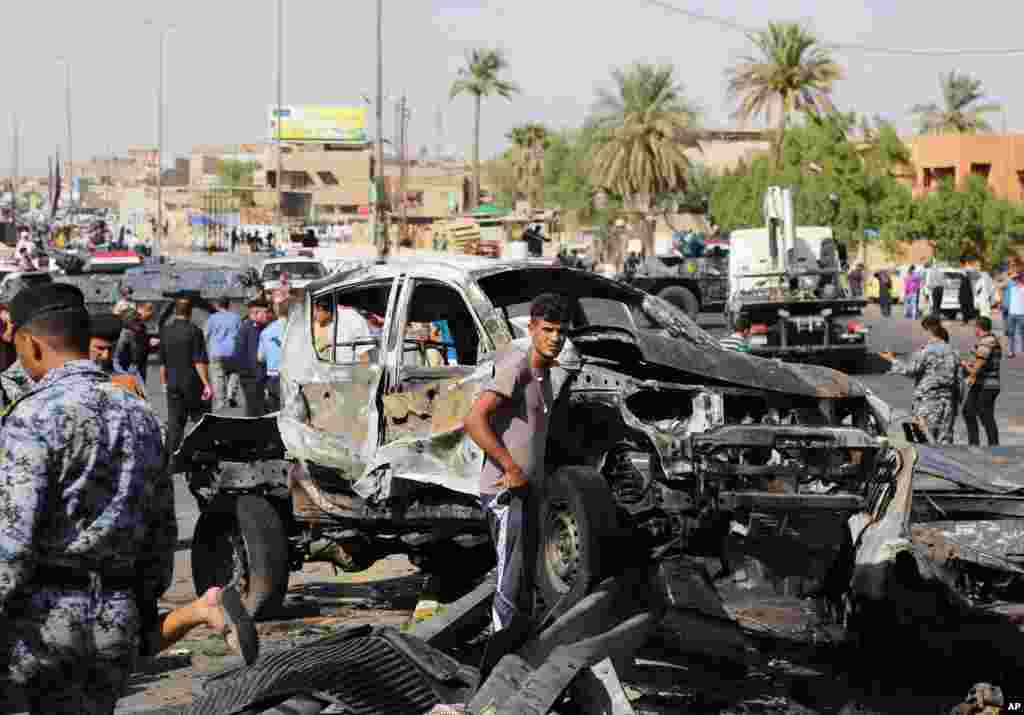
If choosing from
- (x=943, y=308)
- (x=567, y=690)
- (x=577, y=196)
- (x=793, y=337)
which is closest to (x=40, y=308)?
(x=567, y=690)

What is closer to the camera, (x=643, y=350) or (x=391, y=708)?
(x=391, y=708)


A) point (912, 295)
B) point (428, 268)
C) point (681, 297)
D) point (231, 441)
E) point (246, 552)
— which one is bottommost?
point (912, 295)

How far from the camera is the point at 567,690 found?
18.8ft

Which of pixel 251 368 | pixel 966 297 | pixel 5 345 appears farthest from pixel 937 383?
pixel 966 297

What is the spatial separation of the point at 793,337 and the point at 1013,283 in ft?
16.8

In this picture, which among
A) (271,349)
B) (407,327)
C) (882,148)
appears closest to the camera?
(407,327)

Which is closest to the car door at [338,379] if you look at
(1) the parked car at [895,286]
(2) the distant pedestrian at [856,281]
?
(2) the distant pedestrian at [856,281]

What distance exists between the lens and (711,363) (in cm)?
920

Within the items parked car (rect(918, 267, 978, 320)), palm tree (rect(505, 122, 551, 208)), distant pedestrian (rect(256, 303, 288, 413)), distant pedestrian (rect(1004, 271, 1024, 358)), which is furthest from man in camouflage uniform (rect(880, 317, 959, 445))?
palm tree (rect(505, 122, 551, 208))

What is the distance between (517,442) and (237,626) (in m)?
2.93

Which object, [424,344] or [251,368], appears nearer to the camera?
[424,344]

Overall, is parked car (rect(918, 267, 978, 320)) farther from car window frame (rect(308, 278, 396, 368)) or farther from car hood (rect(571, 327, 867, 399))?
car hood (rect(571, 327, 867, 399))

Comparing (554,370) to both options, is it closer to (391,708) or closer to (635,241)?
(391,708)

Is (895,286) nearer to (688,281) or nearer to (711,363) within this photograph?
(688,281)
